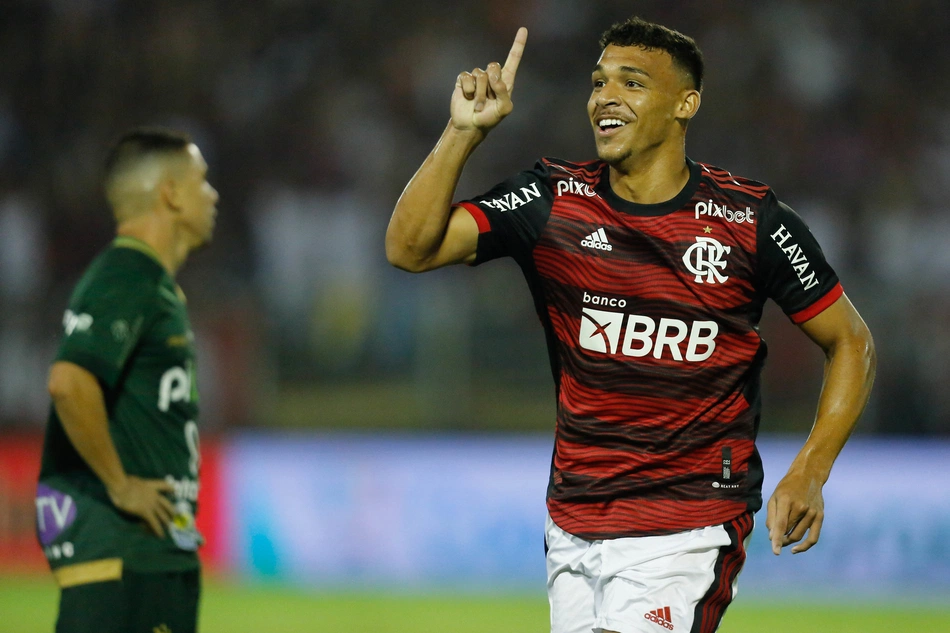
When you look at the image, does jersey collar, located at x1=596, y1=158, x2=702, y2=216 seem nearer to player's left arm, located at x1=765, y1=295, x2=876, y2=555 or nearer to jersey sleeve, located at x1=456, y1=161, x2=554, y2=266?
jersey sleeve, located at x1=456, y1=161, x2=554, y2=266

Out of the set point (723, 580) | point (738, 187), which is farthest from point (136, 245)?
point (723, 580)

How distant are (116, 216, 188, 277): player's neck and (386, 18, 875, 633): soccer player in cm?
113

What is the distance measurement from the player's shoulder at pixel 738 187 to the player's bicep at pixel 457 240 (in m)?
0.79

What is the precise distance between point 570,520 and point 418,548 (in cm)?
601

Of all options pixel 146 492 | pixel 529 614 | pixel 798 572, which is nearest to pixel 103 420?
pixel 146 492

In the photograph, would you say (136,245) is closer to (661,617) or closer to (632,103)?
(632,103)

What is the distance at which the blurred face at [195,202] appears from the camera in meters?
4.57

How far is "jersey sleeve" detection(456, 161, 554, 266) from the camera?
383cm

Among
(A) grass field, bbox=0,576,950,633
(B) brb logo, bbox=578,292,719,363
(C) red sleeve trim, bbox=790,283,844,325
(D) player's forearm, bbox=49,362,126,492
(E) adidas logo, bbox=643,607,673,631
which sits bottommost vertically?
(A) grass field, bbox=0,576,950,633

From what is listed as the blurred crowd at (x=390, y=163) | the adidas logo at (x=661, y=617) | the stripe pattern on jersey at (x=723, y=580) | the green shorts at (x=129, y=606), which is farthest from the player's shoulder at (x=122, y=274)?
the blurred crowd at (x=390, y=163)

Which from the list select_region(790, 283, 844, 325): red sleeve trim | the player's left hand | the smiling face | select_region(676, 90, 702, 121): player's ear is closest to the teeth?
the smiling face

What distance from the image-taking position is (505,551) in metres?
9.70

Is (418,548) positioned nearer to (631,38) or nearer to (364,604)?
(364,604)

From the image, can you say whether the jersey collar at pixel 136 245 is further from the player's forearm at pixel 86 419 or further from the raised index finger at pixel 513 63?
the raised index finger at pixel 513 63
